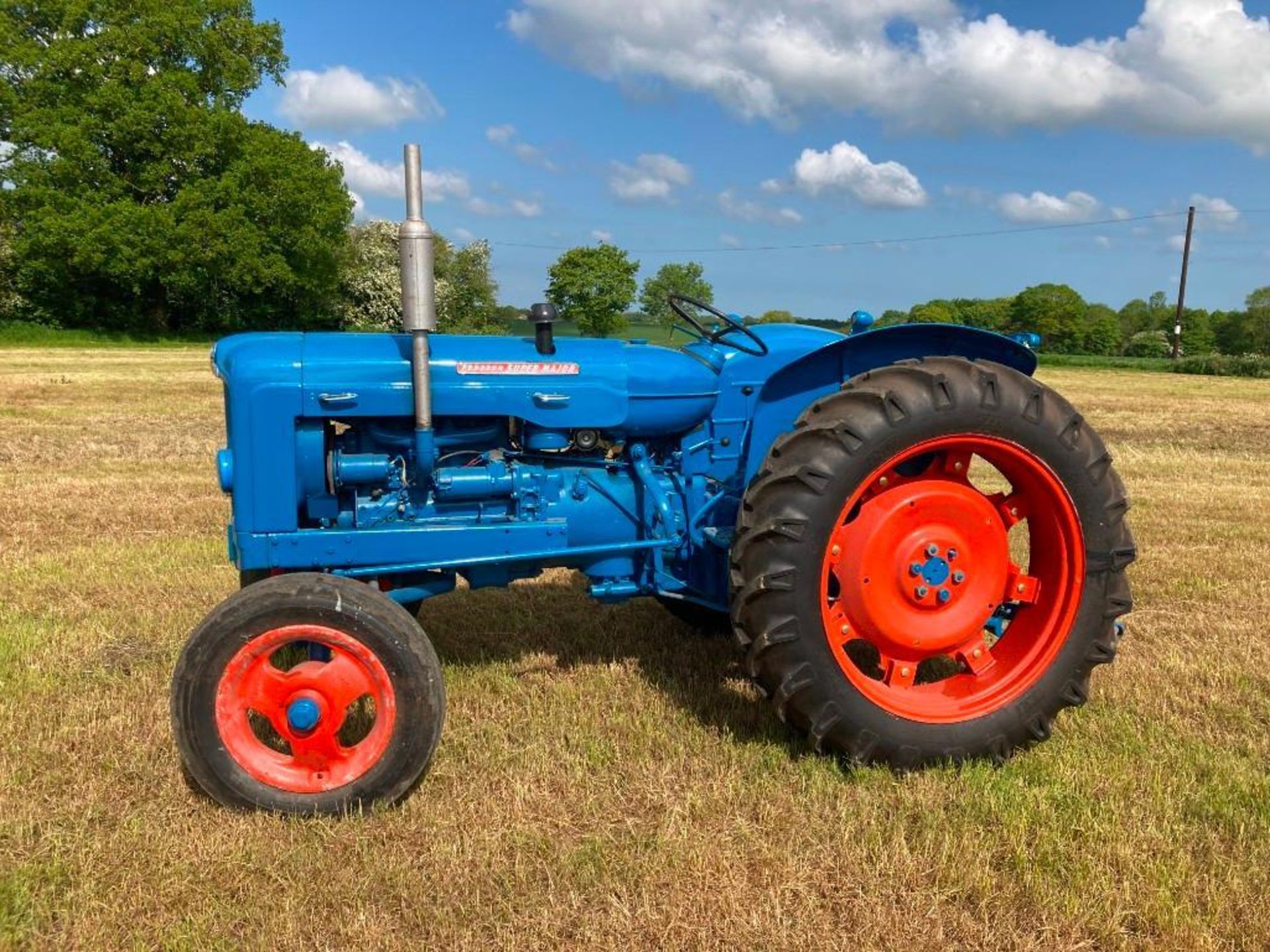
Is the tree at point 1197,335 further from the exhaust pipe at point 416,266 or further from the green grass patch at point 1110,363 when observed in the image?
the exhaust pipe at point 416,266

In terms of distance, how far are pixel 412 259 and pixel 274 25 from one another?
41.3 m

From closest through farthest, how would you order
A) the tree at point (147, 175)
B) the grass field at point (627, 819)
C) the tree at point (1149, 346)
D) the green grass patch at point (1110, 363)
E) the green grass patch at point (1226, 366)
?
the grass field at point (627, 819) → the green grass patch at point (1226, 366) → the tree at point (147, 175) → the green grass patch at point (1110, 363) → the tree at point (1149, 346)

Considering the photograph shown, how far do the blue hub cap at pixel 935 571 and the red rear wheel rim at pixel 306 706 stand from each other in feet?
5.70

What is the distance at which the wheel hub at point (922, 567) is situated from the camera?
9.95ft

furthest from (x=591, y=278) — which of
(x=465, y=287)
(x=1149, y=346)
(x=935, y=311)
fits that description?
(x=1149, y=346)

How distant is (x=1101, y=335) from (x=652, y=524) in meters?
60.7

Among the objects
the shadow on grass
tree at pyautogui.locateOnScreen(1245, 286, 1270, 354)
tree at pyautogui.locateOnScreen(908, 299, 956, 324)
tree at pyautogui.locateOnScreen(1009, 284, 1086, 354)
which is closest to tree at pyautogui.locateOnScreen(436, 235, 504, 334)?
tree at pyautogui.locateOnScreen(908, 299, 956, 324)

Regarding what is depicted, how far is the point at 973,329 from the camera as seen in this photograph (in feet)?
10.3

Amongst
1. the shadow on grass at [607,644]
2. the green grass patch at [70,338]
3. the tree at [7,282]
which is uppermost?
the tree at [7,282]

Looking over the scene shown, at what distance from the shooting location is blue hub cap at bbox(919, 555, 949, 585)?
10.0ft

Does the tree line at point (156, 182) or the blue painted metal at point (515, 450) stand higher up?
the tree line at point (156, 182)

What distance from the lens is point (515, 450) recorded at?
331 centimetres

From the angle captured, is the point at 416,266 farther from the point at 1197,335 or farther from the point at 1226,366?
the point at 1197,335

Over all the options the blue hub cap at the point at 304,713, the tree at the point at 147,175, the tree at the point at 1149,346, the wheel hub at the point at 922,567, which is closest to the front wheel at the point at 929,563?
the wheel hub at the point at 922,567
